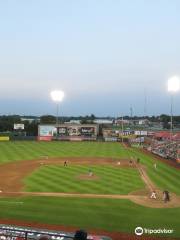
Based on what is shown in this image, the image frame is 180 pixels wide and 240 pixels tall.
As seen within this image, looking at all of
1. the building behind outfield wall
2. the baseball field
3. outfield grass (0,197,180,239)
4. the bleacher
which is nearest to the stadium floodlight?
the building behind outfield wall

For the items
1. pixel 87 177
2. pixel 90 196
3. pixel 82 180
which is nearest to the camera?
pixel 90 196

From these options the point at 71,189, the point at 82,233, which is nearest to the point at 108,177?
the point at 71,189

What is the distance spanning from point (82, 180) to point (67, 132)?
63.8 meters

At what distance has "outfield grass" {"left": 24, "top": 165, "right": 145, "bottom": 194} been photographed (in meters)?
33.6

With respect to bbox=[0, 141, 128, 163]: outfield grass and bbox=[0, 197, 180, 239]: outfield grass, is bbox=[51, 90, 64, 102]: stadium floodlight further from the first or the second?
bbox=[0, 197, 180, 239]: outfield grass

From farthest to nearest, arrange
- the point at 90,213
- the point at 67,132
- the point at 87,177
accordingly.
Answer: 1. the point at 67,132
2. the point at 87,177
3. the point at 90,213

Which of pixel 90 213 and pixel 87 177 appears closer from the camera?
pixel 90 213

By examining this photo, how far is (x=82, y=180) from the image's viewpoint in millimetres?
38281

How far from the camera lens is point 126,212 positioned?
26.0m

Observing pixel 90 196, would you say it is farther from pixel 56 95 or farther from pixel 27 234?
pixel 56 95

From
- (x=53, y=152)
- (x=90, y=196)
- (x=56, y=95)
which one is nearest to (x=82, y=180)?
(x=90, y=196)

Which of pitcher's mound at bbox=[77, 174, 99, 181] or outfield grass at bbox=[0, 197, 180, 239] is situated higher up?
pitcher's mound at bbox=[77, 174, 99, 181]

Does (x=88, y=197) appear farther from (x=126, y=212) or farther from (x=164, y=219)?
(x=164, y=219)

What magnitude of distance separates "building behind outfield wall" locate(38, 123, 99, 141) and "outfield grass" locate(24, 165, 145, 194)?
5308 cm
